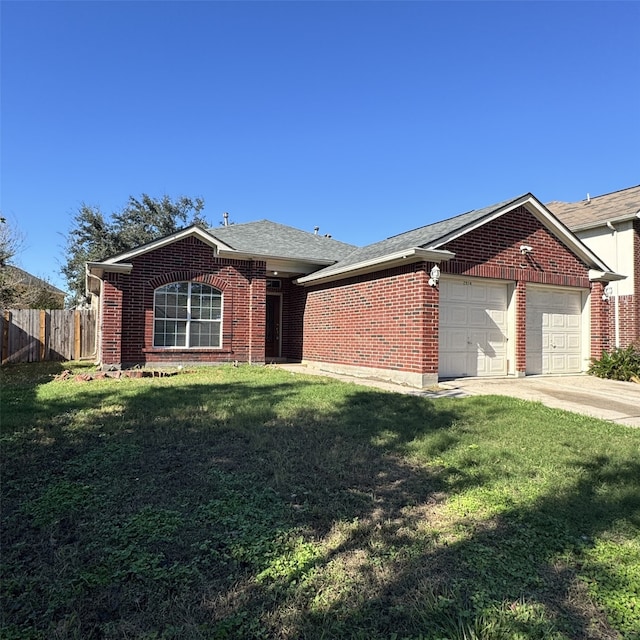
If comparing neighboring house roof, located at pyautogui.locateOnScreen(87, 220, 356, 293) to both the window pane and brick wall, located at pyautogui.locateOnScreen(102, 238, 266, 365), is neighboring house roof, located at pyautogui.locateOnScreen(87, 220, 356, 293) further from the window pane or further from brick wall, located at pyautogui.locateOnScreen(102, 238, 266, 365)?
the window pane

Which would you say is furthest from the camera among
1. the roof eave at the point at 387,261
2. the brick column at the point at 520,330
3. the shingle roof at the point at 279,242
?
the shingle roof at the point at 279,242

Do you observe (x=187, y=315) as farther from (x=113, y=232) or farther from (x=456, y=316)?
(x=113, y=232)

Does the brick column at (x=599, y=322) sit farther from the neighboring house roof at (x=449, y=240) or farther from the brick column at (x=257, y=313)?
the brick column at (x=257, y=313)

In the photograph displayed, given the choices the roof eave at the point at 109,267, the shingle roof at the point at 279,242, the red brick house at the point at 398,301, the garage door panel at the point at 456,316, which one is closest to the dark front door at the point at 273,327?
the red brick house at the point at 398,301

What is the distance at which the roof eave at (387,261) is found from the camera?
30.6 ft

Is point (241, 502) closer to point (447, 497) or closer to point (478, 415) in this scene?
point (447, 497)

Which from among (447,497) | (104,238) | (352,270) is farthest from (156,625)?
(104,238)

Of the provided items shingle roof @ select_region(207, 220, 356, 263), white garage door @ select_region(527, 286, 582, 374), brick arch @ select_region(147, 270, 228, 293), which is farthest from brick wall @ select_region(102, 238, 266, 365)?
white garage door @ select_region(527, 286, 582, 374)

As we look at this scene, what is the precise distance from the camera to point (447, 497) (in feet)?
12.2

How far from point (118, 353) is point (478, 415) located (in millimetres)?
9414

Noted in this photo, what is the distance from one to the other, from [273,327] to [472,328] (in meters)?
7.82

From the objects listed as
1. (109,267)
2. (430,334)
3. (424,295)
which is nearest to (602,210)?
(424,295)

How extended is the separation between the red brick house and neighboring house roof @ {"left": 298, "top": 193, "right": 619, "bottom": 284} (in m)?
0.04

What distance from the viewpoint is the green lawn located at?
7.37 ft
